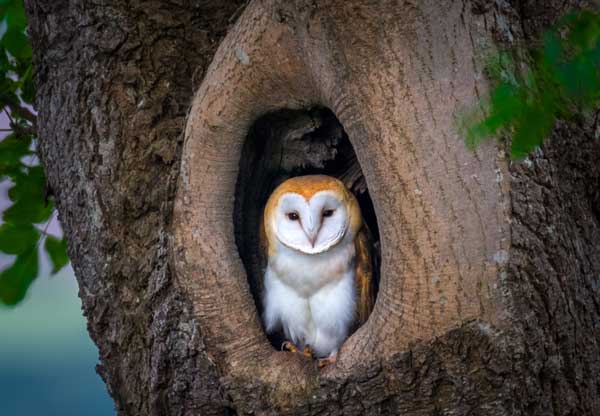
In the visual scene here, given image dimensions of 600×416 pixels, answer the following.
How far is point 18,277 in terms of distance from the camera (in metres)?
2.08

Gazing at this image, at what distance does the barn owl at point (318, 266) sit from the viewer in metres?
2.07

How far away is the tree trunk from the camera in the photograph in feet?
4.84

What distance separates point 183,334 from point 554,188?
3.12 ft

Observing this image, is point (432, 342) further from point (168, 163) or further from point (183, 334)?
point (168, 163)

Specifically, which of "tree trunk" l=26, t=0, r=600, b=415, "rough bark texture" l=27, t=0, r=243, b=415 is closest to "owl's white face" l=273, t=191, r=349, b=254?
"tree trunk" l=26, t=0, r=600, b=415

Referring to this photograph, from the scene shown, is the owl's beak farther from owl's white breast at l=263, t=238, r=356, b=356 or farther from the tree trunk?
the tree trunk

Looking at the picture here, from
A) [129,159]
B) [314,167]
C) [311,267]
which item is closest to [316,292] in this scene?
[311,267]

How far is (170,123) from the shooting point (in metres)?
1.86

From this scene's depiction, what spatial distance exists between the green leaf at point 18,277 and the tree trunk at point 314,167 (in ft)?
0.76

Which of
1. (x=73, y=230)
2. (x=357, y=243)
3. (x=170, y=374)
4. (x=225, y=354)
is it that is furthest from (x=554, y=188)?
(x=73, y=230)

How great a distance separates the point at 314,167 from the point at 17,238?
0.94 m

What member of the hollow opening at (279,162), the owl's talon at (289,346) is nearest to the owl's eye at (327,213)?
the hollow opening at (279,162)

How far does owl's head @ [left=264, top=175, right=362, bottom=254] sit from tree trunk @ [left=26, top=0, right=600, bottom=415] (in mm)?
75

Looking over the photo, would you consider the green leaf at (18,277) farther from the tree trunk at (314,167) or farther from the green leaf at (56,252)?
the tree trunk at (314,167)
